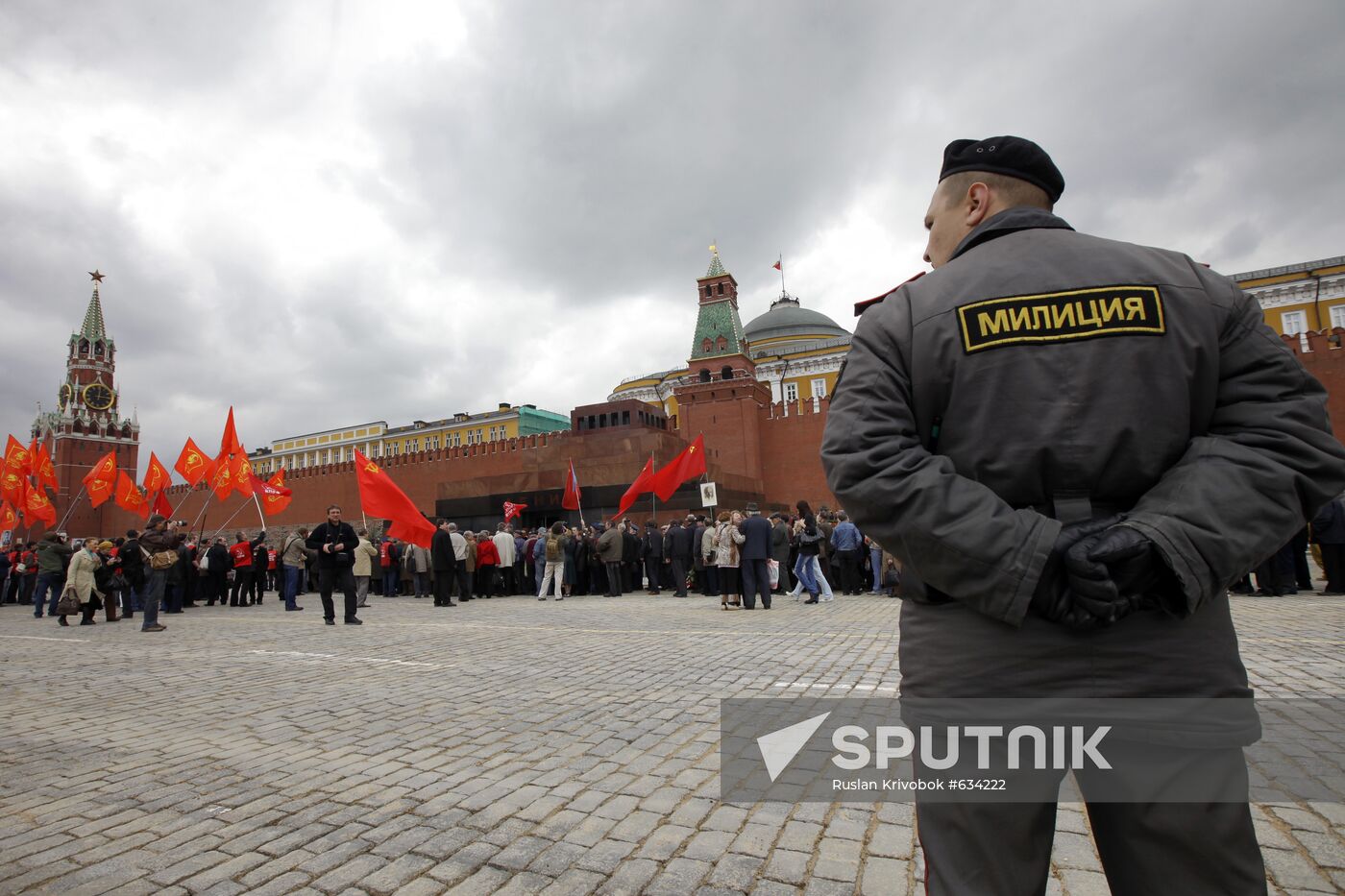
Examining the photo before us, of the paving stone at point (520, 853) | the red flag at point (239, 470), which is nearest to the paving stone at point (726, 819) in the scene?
the paving stone at point (520, 853)

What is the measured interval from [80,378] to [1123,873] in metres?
87.1

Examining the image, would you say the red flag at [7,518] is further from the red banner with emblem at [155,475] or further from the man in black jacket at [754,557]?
the man in black jacket at [754,557]

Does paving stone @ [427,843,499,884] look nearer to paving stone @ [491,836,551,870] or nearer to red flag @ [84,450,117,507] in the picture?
paving stone @ [491,836,551,870]

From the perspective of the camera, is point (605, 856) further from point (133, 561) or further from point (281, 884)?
point (133, 561)

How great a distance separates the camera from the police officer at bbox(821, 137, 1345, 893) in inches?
46.3

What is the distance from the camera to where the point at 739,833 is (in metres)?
2.54

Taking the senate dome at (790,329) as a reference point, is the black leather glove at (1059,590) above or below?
below

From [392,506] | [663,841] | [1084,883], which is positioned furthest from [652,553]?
[1084,883]

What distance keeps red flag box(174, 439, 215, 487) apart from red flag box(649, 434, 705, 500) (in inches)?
671

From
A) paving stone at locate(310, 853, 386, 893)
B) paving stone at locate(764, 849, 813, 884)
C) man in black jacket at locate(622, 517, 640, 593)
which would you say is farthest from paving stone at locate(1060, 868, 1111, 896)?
man in black jacket at locate(622, 517, 640, 593)

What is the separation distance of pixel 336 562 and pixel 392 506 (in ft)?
8.53

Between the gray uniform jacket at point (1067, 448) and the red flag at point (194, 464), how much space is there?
27867 millimetres

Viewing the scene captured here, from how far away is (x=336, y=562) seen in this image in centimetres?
1008

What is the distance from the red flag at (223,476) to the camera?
22.3 metres
